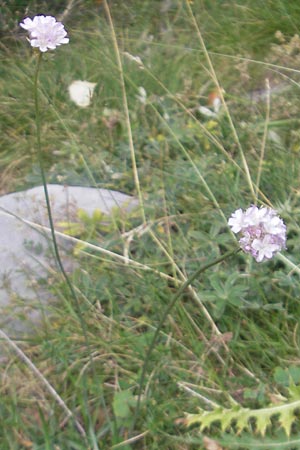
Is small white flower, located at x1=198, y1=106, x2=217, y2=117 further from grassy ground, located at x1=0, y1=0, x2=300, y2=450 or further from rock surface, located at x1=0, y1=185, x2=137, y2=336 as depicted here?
rock surface, located at x1=0, y1=185, x2=137, y2=336

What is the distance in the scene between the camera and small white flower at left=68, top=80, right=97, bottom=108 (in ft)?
8.78

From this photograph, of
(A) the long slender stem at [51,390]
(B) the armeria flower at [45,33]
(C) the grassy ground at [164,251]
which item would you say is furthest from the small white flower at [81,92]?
(B) the armeria flower at [45,33]

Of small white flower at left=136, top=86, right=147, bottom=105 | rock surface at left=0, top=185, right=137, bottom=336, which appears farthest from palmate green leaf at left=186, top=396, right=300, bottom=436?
small white flower at left=136, top=86, right=147, bottom=105

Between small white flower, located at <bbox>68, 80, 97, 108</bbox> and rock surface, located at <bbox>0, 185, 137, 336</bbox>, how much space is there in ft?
1.63

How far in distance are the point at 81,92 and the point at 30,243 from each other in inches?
33.3

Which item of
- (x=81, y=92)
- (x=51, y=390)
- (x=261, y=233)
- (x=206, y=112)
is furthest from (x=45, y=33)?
(x=81, y=92)

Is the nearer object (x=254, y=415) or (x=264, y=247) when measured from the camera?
(x=264, y=247)

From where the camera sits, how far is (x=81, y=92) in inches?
107

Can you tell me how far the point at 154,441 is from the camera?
1.56 m

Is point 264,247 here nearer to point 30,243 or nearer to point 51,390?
point 51,390

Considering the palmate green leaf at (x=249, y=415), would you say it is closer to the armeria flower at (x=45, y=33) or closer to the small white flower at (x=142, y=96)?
the armeria flower at (x=45, y=33)

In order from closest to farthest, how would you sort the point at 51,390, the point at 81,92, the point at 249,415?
the point at 249,415
the point at 51,390
the point at 81,92

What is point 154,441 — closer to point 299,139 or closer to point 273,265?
point 273,265

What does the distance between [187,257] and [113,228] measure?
0.78 ft
